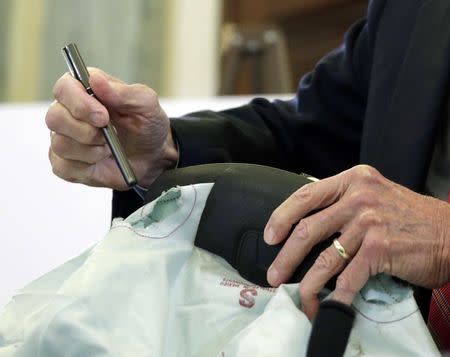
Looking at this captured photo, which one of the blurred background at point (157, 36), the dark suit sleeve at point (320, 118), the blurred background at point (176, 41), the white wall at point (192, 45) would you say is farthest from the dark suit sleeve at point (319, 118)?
the white wall at point (192, 45)

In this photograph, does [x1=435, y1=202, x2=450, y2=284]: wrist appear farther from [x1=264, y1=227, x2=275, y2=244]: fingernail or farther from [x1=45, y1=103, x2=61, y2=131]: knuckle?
[x1=45, y1=103, x2=61, y2=131]: knuckle

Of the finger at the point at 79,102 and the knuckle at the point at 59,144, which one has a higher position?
the finger at the point at 79,102

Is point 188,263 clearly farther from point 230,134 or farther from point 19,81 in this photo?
point 19,81

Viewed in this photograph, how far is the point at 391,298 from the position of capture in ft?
1.86

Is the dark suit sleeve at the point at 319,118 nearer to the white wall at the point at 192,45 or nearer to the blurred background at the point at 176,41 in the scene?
the blurred background at the point at 176,41

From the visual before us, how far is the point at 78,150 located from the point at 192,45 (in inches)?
93.1

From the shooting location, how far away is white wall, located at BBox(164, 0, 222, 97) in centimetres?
312

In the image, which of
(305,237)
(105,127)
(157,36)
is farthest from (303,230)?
(157,36)

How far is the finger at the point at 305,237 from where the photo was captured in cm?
59

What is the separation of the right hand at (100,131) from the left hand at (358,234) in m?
0.24

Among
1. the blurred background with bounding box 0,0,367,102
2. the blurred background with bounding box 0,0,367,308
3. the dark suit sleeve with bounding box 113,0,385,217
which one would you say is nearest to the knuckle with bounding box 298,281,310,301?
the dark suit sleeve with bounding box 113,0,385,217

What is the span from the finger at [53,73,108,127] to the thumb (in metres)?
0.01

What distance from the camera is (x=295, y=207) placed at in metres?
0.60

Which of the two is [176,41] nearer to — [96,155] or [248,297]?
[96,155]
